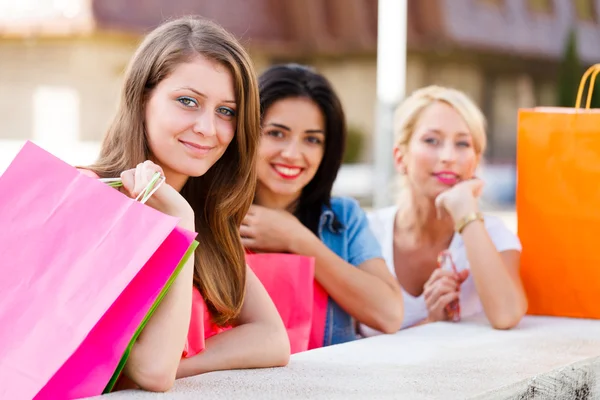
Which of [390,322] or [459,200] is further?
[459,200]

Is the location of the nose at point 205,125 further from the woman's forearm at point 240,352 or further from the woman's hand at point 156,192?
the woman's forearm at point 240,352

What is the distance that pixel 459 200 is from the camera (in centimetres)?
330

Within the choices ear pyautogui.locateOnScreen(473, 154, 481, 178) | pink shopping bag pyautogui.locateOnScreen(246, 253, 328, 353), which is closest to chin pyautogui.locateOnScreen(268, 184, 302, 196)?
pink shopping bag pyautogui.locateOnScreen(246, 253, 328, 353)

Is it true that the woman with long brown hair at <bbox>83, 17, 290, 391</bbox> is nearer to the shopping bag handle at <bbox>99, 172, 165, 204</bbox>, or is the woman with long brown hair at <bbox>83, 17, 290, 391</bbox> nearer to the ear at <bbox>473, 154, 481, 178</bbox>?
the shopping bag handle at <bbox>99, 172, 165, 204</bbox>

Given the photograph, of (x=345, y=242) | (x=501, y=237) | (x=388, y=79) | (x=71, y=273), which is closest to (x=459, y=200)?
(x=501, y=237)

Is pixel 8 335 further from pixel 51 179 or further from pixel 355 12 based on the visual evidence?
pixel 355 12

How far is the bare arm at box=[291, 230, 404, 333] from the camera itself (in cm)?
300

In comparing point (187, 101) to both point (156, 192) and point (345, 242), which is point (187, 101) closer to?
point (156, 192)

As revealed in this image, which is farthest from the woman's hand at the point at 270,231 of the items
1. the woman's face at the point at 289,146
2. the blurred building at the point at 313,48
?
the blurred building at the point at 313,48

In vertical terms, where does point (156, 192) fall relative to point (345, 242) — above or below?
above

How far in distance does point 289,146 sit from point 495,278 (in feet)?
2.47

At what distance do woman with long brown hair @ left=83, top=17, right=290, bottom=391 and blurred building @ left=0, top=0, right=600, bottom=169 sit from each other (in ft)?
47.5

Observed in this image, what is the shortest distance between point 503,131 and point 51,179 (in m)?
22.2

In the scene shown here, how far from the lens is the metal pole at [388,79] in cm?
718
